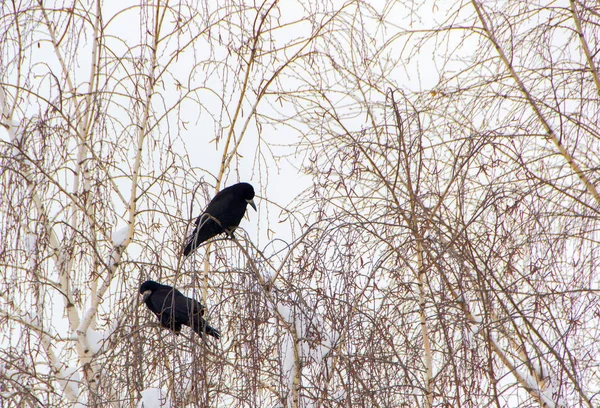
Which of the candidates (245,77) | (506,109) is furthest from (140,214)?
(506,109)

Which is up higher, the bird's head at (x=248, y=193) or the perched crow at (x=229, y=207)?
the bird's head at (x=248, y=193)

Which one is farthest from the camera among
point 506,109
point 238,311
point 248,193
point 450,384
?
point 248,193

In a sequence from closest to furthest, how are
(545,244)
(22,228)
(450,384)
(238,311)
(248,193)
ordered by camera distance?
(238,311) → (450,384) → (545,244) → (22,228) → (248,193)

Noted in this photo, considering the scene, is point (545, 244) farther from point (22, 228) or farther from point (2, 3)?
point (2, 3)

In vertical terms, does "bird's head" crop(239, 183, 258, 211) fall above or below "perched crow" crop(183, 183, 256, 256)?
above

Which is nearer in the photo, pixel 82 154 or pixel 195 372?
pixel 195 372

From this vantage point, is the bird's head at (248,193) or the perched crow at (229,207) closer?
the perched crow at (229,207)

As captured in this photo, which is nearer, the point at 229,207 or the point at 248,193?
the point at 229,207

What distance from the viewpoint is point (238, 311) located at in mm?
3363

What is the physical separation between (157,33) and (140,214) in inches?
52.9

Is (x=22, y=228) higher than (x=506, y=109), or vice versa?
(x=506, y=109)

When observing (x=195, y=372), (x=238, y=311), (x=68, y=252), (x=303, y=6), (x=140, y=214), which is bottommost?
(x=195, y=372)

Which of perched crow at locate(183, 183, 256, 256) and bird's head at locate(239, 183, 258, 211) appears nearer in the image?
perched crow at locate(183, 183, 256, 256)

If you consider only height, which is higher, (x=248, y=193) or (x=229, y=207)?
(x=248, y=193)
